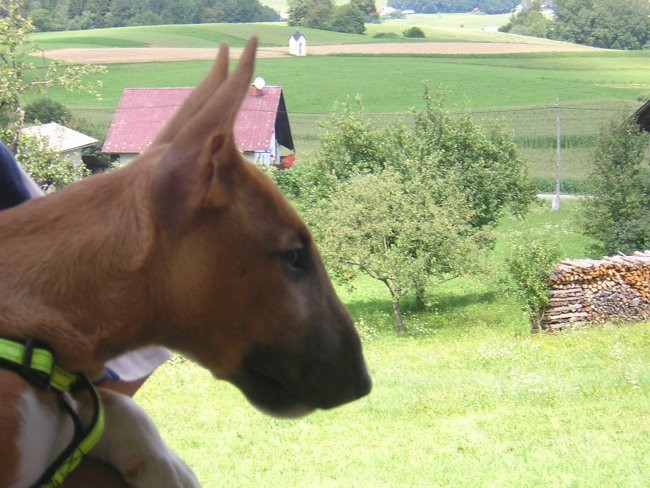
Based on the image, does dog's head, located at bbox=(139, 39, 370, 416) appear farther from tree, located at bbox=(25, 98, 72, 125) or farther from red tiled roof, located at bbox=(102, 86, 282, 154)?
tree, located at bbox=(25, 98, 72, 125)

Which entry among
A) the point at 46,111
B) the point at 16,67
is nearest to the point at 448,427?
the point at 16,67

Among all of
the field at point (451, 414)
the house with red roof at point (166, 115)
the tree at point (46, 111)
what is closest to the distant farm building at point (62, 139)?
the house with red roof at point (166, 115)

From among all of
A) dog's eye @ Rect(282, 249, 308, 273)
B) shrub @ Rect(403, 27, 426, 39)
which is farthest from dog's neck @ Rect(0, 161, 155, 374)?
shrub @ Rect(403, 27, 426, 39)

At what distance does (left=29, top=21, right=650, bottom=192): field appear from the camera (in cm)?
4169

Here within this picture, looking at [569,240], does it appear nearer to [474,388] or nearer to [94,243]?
[474,388]

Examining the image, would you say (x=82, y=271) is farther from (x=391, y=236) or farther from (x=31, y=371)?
(x=391, y=236)

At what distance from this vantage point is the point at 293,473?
666cm

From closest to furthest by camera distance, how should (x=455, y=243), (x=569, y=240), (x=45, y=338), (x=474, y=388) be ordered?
1. (x=45, y=338)
2. (x=474, y=388)
3. (x=455, y=243)
4. (x=569, y=240)

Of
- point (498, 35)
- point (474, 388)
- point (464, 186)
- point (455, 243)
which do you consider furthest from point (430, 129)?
point (498, 35)

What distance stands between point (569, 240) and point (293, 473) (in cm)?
2820

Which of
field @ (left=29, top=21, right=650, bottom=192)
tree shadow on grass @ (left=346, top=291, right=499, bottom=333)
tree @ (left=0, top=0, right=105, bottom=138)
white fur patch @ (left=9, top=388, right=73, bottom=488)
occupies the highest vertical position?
white fur patch @ (left=9, top=388, right=73, bottom=488)

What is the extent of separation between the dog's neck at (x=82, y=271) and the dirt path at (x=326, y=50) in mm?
38676

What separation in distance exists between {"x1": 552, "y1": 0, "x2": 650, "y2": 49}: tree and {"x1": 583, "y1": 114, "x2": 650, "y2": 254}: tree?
41688 mm

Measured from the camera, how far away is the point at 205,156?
101 centimetres
